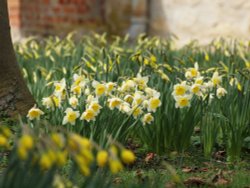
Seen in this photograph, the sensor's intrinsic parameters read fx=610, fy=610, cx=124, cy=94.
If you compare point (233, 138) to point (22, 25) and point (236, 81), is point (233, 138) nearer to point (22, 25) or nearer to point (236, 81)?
point (236, 81)

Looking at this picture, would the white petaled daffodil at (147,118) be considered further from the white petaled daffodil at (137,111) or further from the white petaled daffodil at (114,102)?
the white petaled daffodil at (114,102)

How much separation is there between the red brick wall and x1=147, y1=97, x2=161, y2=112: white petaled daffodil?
7.03 m

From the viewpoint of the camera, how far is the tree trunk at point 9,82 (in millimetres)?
4117

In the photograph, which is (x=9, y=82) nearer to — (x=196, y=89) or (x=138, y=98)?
(x=138, y=98)

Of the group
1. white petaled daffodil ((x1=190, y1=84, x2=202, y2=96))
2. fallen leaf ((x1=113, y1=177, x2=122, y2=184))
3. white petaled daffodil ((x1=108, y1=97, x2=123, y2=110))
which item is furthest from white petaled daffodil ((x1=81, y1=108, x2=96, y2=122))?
white petaled daffodil ((x1=190, y1=84, x2=202, y2=96))

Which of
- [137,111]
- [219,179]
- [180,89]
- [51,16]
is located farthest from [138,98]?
[51,16]

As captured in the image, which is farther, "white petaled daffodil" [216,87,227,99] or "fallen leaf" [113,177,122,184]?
"white petaled daffodil" [216,87,227,99]

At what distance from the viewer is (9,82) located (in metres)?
4.18

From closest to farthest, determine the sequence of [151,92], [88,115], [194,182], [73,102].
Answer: [194,182], [88,115], [73,102], [151,92]

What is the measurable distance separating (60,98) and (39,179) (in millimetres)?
1607

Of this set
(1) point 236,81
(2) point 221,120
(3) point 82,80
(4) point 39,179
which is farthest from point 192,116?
(4) point 39,179

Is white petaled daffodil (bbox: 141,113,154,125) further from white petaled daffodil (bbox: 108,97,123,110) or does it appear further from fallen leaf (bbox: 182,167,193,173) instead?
fallen leaf (bbox: 182,167,193,173)

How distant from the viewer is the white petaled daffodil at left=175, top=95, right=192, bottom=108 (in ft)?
11.8

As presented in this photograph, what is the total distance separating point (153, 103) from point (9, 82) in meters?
1.17
